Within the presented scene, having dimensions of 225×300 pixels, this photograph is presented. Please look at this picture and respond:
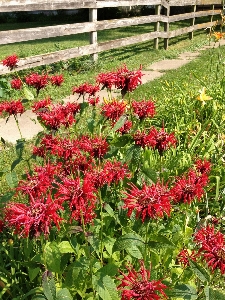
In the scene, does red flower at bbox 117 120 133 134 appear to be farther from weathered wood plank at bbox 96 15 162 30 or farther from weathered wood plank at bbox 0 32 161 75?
weathered wood plank at bbox 96 15 162 30

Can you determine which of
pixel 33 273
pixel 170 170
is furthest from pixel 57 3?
pixel 33 273

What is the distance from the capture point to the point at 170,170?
10.2 feet

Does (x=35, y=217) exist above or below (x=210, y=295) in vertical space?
above

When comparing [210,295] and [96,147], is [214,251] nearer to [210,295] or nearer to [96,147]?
[210,295]

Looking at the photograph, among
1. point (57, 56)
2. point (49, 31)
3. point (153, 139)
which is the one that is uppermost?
point (153, 139)

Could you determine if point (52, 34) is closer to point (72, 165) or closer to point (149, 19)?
point (149, 19)

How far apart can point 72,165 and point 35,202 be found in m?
0.53

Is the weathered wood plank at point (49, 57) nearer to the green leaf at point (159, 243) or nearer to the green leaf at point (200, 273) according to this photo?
the green leaf at point (159, 243)

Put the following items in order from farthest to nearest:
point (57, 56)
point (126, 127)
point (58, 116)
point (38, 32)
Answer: point (57, 56) < point (38, 32) < point (126, 127) < point (58, 116)

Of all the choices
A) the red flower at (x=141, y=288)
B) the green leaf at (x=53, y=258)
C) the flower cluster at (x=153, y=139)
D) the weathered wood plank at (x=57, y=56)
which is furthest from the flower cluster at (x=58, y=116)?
the weathered wood plank at (x=57, y=56)

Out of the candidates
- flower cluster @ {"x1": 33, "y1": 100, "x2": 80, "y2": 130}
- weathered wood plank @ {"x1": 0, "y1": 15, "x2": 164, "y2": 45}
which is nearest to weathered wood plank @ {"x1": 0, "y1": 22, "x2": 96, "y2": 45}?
weathered wood plank @ {"x1": 0, "y1": 15, "x2": 164, "y2": 45}

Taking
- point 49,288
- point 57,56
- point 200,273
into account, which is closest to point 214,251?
point 200,273

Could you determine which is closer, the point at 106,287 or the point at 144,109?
the point at 106,287

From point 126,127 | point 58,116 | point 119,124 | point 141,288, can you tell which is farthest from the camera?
point 126,127
